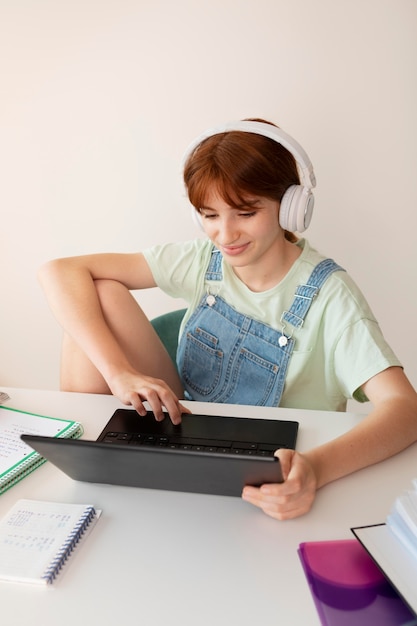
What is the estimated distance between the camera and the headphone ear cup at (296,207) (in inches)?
47.3

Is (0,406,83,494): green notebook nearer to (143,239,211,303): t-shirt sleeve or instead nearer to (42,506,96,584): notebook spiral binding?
(42,506,96,584): notebook spiral binding

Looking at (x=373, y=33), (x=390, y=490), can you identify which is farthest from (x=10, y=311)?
(x=390, y=490)

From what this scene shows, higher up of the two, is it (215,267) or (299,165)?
(299,165)

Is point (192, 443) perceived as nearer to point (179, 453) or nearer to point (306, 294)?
point (179, 453)

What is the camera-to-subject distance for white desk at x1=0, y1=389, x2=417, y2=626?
0.68 meters

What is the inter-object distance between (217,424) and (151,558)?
310 mm

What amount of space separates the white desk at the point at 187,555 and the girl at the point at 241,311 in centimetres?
16

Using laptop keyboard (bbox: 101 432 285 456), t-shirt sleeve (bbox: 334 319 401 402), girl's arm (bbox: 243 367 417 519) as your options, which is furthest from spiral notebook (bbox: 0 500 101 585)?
t-shirt sleeve (bbox: 334 319 401 402)

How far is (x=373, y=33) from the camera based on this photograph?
62.9 inches

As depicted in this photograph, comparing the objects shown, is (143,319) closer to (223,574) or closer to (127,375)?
(127,375)

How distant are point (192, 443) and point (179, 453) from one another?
0.69ft

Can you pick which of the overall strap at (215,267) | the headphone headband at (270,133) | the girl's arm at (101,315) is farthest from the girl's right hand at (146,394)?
the headphone headband at (270,133)

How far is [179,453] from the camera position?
772 millimetres

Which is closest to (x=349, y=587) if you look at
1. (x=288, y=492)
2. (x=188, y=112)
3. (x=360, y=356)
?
(x=288, y=492)
